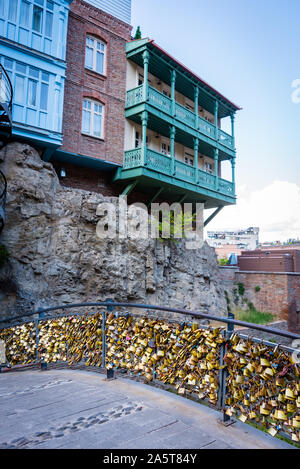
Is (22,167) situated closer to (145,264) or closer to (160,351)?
(145,264)

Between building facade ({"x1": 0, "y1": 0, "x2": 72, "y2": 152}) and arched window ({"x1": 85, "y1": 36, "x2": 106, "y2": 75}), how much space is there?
1.94m

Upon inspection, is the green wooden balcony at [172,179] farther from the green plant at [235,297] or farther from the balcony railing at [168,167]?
the green plant at [235,297]

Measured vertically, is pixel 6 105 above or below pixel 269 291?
above

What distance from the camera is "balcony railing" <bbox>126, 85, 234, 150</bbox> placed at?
15.7 metres

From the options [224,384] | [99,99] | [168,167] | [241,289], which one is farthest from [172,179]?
[224,384]

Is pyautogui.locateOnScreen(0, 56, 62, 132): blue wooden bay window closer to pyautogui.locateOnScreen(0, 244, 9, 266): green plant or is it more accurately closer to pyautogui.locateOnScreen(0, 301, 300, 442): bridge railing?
pyautogui.locateOnScreen(0, 244, 9, 266): green plant

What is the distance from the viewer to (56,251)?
455 inches

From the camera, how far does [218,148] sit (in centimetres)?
2028

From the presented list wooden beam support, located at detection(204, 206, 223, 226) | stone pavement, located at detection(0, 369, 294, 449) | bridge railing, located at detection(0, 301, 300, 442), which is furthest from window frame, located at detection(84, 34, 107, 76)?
stone pavement, located at detection(0, 369, 294, 449)

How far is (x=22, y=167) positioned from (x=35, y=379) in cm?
847

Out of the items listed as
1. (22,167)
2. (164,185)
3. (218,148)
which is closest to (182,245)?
(164,185)

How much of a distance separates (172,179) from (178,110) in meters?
4.50

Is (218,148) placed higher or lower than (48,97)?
higher

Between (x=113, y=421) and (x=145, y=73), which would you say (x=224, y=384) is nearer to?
(x=113, y=421)
